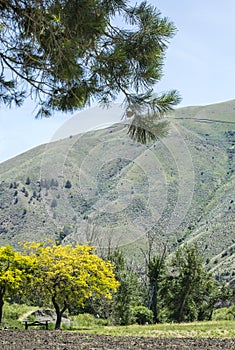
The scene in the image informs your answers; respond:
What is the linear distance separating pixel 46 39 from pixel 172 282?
21.9m

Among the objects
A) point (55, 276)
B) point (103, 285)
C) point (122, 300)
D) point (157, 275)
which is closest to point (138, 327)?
point (103, 285)

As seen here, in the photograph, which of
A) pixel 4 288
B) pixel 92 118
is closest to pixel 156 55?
pixel 92 118

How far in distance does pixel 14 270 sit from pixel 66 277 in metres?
1.56

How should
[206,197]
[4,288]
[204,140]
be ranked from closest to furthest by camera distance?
[4,288]
[206,197]
[204,140]

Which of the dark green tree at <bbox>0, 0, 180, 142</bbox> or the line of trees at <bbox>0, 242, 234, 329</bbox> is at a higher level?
the dark green tree at <bbox>0, 0, 180, 142</bbox>

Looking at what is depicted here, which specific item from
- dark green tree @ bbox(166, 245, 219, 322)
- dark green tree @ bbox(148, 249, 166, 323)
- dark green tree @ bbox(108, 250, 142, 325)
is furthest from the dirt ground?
dark green tree @ bbox(148, 249, 166, 323)

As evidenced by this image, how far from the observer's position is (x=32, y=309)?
1745 centimetres

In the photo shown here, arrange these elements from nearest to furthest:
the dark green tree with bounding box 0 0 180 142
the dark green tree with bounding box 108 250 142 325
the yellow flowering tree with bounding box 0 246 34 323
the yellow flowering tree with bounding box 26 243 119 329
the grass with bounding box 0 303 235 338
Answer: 1. the dark green tree with bounding box 0 0 180 142
2. the grass with bounding box 0 303 235 338
3. the yellow flowering tree with bounding box 0 246 34 323
4. the yellow flowering tree with bounding box 26 243 119 329
5. the dark green tree with bounding box 108 250 142 325

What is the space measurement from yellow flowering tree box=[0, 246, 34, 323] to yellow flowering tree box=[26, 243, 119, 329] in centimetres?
32

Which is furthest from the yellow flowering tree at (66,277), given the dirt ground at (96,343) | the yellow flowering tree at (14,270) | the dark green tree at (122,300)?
the dark green tree at (122,300)

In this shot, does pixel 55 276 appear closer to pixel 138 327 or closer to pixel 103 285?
pixel 103 285

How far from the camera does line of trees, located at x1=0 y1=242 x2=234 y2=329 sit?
47.2ft

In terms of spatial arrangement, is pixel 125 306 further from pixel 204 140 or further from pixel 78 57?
pixel 204 140

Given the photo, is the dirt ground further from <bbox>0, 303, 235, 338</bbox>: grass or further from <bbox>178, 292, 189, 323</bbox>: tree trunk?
<bbox>178, 292, 189, 323</bbox>: tree trunk
